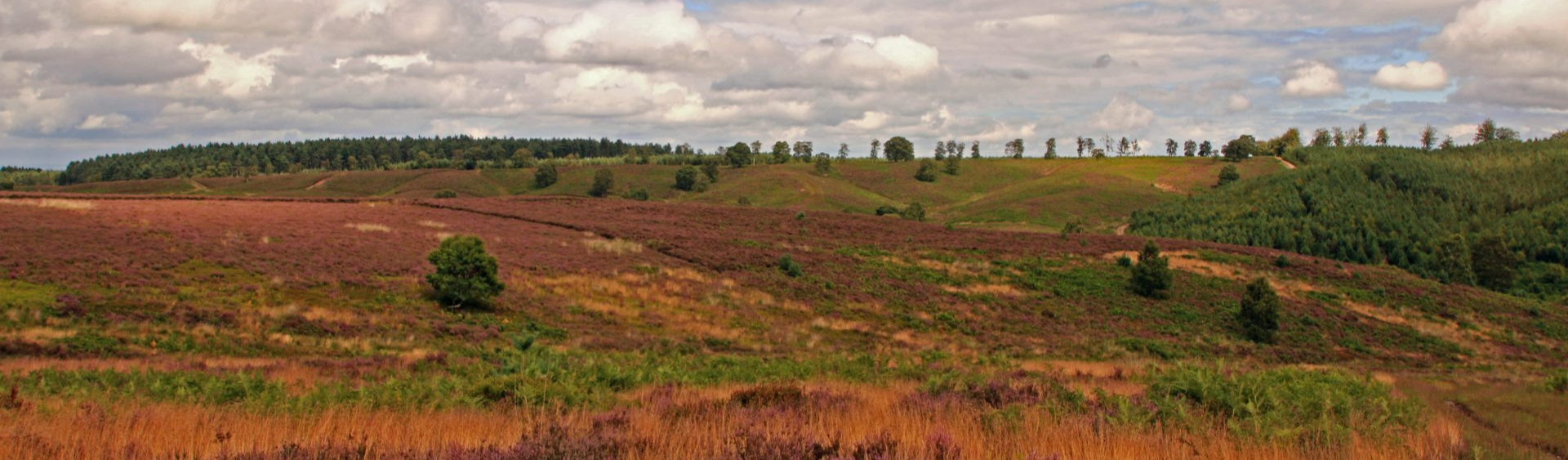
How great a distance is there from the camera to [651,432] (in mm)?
6504

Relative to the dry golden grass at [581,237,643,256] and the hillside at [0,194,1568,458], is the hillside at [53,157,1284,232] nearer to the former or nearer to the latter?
the hillside at [0,194,1568,458]

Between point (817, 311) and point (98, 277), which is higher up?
point (98, 277)

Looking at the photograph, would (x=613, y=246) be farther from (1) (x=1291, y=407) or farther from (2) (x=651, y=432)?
(2) (x=651, y=432)

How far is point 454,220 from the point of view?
51938 millimetres

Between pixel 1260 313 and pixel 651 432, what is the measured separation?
42.6 m

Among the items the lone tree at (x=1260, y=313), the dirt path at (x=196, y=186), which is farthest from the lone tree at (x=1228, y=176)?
the dirt path at (x=196, y=186)

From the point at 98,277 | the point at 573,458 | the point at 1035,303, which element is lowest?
the point at 1035,303

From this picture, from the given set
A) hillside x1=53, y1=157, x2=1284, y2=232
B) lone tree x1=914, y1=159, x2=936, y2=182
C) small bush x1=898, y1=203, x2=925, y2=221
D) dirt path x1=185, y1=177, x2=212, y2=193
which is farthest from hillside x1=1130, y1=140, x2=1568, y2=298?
dirt path x1=185, y1=177, x2=212, y2=193

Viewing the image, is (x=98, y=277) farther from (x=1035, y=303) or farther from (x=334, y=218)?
(x=1035, y=303)

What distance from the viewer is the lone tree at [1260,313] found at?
41.1m

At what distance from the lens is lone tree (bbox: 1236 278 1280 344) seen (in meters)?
41.1

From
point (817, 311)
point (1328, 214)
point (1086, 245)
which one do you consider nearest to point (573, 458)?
point (817, 311)

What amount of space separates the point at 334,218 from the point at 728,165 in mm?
129918

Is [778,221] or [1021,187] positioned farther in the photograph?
[1021,187]
